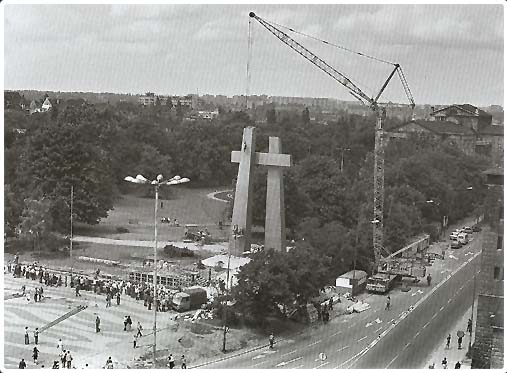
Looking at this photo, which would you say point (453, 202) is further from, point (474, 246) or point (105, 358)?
point (105, 358)

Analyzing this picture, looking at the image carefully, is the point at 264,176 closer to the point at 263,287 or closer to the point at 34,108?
the point at 34,108

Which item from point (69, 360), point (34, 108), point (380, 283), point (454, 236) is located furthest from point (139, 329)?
point (34, 108)

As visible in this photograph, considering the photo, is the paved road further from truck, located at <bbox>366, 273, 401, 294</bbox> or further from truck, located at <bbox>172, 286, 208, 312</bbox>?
truck, located at <bbox>172, 286, 208, 312</bbox>

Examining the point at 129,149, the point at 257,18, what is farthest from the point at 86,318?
the point at 129,149

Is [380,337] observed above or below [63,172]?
below

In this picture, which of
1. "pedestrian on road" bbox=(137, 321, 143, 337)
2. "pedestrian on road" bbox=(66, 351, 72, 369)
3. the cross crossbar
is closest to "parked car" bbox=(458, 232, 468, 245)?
the cross crossbar

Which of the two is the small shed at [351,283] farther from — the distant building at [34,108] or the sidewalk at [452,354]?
the distant building at [34,108]

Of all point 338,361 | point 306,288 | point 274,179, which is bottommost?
point 338,361
